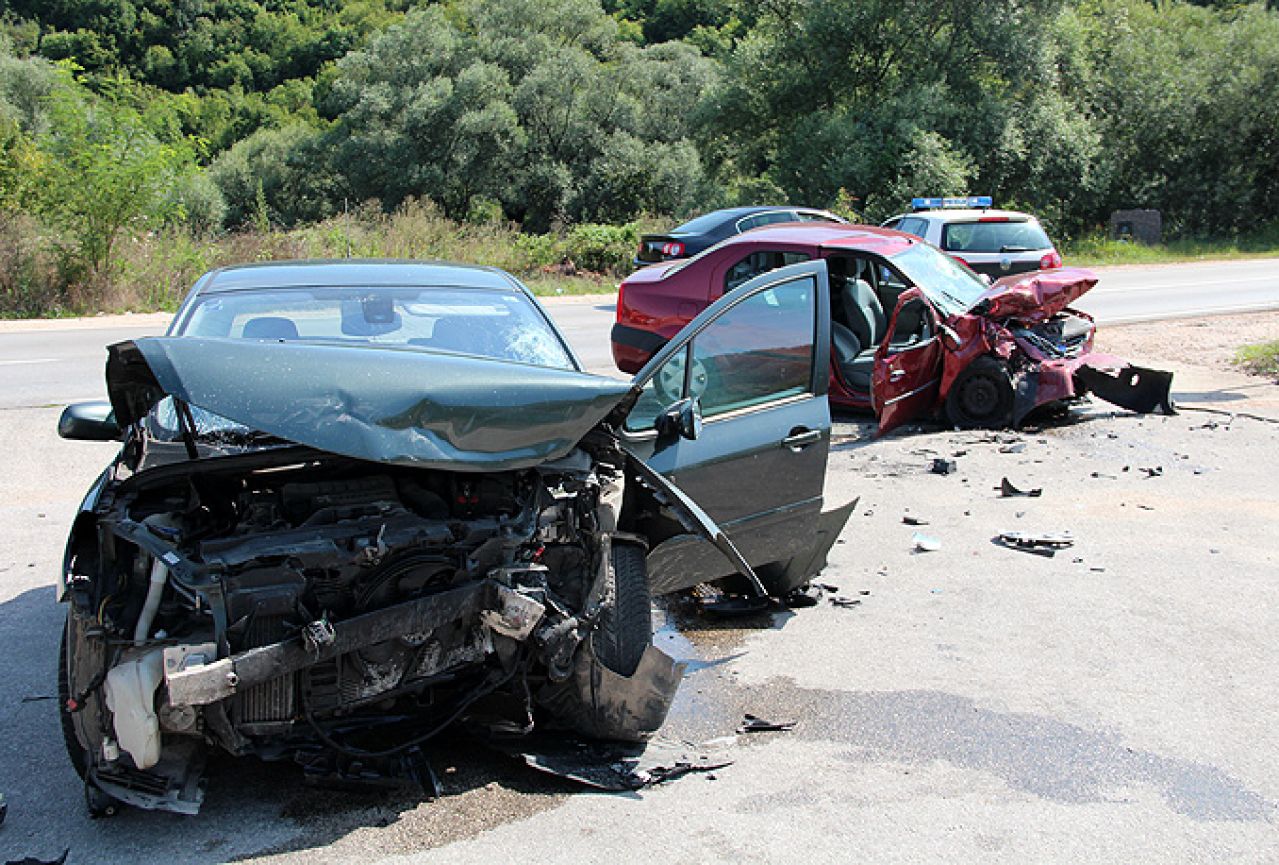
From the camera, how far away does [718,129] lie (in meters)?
37.0

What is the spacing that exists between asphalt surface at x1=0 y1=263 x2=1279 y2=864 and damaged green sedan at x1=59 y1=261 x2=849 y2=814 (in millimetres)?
272

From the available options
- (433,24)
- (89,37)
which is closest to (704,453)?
(433,24)

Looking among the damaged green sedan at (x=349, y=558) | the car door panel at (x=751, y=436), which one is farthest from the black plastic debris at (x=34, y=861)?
the car door panel at (x=751, y=436)

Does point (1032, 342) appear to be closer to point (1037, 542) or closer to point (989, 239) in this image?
point (1037, 542)

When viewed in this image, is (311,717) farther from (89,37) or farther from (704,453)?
(89,37)

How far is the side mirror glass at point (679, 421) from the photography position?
461cm

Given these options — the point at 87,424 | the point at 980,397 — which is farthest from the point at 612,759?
the point at 980,397

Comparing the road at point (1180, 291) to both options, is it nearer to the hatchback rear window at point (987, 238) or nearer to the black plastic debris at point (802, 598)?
the hatchback rear window at point (987, 238)

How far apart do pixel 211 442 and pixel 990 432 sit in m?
7.42

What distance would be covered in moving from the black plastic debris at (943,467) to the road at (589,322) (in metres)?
4.62

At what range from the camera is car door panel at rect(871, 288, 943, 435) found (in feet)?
30.5

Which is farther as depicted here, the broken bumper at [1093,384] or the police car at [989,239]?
the police car at [989,239]

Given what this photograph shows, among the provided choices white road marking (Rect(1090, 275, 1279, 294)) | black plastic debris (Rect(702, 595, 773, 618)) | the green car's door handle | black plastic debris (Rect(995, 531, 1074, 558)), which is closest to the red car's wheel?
black plastic debris (Rect(995, 531, 1074, 558))

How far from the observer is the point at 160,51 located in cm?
7569
